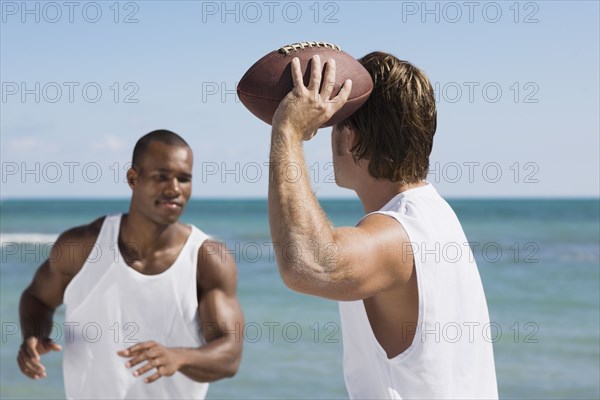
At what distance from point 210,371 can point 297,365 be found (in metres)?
4.79

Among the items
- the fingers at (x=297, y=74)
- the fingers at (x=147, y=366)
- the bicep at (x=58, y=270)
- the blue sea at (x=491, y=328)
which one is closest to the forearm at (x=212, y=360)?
the fingers at (x=147, y=366)

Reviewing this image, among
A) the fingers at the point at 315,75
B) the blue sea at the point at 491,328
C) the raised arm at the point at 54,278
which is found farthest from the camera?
the blue sea at the point at 491,328

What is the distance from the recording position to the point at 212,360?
4.93 meters

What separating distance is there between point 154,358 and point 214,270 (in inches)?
36.8

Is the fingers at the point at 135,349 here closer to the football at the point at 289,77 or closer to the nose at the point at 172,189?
the nose at the point at 172,189

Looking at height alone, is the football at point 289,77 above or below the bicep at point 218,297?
above

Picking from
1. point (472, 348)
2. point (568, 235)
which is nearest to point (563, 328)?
point (472, 348)

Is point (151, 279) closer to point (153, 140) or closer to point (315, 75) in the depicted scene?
point (153, 140)

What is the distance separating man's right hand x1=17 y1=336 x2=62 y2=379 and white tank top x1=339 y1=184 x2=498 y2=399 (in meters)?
2.66

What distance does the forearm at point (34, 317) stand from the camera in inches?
196

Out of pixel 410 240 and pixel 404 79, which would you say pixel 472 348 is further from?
pixel 404 79

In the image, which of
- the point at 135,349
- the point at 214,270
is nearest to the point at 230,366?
the point at 214,270

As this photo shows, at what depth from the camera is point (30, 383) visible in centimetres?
895

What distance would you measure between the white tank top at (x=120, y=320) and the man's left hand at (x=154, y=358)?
22.6 inches
